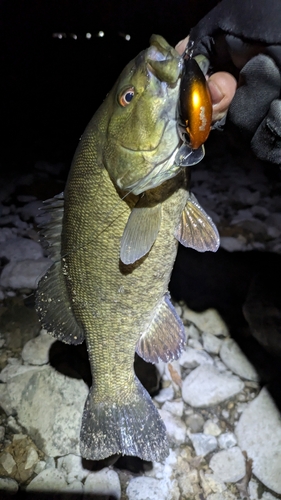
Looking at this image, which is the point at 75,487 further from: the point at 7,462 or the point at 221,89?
the point at 221,89

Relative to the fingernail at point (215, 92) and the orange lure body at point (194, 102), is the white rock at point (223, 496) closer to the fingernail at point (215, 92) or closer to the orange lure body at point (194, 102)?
the orange lure body at point (194, 102)

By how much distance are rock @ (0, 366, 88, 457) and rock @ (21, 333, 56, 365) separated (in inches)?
3.2

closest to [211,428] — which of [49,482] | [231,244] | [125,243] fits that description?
[49,482]

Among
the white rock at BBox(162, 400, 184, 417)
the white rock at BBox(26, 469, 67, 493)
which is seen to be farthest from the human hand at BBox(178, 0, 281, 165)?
the white rock at BBox(26, 469, 67, 493)

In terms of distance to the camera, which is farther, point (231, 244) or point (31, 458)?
point (231, 244)

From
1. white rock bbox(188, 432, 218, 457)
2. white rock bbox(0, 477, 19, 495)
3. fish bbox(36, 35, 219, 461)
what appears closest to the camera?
fish bbox(36, 35, 219, 461)

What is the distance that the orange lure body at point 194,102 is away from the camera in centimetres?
115

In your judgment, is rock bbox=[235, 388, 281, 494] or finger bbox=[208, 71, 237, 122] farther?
rock bbox=[235, 388, 281, 494]

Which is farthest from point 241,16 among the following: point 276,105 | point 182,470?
point 182,470

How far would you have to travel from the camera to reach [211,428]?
235cm

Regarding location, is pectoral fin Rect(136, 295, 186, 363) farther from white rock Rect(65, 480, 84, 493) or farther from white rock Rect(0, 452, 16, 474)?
white rock Rect(0, 452, 16, 474)

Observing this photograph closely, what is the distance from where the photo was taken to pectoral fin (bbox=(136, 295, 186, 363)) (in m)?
1.88

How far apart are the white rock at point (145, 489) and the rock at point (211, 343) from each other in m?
0.94

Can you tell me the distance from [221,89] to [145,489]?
6.76 ft
